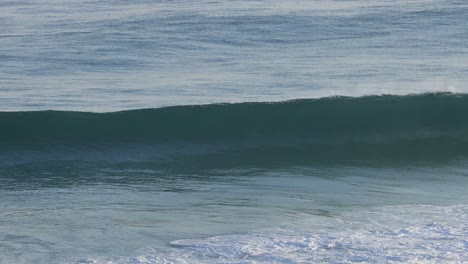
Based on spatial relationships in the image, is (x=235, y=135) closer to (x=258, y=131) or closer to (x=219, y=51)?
(x=258, y=131)

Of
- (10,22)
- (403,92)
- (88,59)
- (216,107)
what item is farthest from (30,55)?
(403,92)

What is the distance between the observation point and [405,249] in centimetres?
Answer: 712

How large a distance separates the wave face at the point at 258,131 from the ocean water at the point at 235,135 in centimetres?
2

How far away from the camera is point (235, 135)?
1170 cm

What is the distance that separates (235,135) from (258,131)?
0.90ft

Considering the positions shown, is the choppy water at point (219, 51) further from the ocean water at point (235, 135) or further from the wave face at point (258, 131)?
the wave face at point (258, 131)

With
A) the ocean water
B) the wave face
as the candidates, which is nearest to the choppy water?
the ocean water

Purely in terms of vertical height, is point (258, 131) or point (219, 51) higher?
point (219, 51)

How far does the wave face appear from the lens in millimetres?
11062

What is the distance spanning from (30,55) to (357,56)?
5065 mm

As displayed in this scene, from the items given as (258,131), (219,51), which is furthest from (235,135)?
(219,51)

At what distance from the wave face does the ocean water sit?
2 centimetres

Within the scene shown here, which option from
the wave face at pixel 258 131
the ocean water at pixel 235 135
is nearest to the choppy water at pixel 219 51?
the ocean water at pixel 235 135

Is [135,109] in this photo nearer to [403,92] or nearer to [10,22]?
[403,92]
